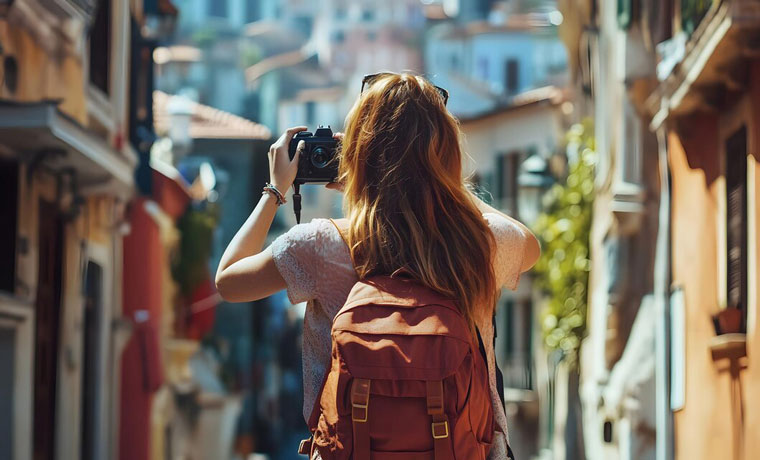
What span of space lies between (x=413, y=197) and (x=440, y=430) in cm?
67

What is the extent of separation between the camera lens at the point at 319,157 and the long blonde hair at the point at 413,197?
315mm

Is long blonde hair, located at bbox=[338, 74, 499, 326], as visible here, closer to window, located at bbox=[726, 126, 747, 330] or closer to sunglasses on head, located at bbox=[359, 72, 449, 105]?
sunglasses on head, located at bbox=[359, 72, 449, 105]

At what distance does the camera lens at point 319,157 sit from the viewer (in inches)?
182

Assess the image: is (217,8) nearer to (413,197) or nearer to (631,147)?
(631,147)

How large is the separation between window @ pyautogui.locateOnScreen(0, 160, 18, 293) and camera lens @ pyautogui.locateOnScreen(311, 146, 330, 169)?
821cm

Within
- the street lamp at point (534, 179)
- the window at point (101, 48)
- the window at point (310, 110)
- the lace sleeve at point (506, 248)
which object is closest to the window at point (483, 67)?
the window at point (310, 110)

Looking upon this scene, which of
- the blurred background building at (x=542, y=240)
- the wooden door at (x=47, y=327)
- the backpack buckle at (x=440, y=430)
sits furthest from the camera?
the wooden door at (x=47, y=327)

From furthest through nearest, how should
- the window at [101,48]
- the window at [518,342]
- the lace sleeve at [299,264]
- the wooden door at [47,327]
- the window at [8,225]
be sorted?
1. the window at [518,342]
2. the window at [101,48]
3. the wooden door at [47,327]
4. the window at [8,225]
5. the lace sleeve at [299,264]

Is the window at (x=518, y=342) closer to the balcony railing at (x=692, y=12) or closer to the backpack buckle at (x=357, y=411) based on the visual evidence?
the balcony railing at (x=692, y=12)

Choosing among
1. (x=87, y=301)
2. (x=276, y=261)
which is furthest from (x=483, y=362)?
(x=87, y=301)

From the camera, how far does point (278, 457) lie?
54.4 m

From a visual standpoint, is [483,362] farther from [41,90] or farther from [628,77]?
[628,77]

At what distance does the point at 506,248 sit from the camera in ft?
14.0

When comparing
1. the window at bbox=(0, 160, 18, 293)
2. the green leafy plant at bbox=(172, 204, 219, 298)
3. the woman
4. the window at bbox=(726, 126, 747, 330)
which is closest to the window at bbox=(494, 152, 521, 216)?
the green leafy plant at bbox=(172, 204, 219, 298)
